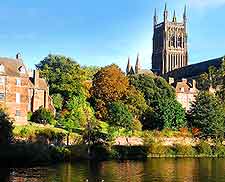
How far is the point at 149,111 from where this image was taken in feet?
317

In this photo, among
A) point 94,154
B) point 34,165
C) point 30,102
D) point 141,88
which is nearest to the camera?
point 34,165

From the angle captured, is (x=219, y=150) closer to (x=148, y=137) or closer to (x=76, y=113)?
(x=148, y=137)

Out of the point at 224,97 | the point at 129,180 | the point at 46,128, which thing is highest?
the point at 224,97

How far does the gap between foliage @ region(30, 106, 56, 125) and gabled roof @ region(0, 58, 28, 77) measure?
746cm

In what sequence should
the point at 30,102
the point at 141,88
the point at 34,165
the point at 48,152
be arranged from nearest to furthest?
1. the point at 34,165
2. the point at 48,152
3. the point at 30,102
4. the point at 141,88

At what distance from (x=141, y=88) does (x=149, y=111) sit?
818cm

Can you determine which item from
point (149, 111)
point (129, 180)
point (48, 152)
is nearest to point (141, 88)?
point (149, 111)

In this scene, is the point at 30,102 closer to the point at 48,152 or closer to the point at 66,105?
the point at 66,105

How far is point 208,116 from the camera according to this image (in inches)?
3728

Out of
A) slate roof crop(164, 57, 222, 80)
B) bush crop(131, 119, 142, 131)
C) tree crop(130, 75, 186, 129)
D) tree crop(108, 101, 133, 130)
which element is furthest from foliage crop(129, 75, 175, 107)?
slate roof crop(164, 57, 222, 80)

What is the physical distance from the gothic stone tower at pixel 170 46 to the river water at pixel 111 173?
120076 millimetres

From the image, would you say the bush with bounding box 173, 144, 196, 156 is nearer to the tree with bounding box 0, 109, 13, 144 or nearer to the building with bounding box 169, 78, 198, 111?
the building with bounding box 169, 78, 198, 111

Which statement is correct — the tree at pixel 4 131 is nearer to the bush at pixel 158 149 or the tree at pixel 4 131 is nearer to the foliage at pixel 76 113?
the foliage at pixel 76 113

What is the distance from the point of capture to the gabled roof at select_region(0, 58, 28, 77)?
268 ft
